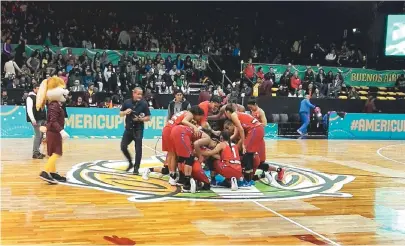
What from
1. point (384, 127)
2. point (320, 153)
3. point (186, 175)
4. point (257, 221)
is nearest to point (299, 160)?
point (320, 153)

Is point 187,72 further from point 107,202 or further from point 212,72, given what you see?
point 107,202

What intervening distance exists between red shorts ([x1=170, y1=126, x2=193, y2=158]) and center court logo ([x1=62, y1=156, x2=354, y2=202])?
0.57 m

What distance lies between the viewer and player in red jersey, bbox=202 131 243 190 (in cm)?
738

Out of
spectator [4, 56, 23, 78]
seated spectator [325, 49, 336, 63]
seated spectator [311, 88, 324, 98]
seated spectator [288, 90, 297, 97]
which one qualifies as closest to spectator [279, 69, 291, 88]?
seated spectator [288, 90, 297, 97]

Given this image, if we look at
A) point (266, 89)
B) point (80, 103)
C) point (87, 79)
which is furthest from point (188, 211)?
point (266, 89)

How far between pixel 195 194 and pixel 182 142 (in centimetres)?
77

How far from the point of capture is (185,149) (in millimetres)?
7129

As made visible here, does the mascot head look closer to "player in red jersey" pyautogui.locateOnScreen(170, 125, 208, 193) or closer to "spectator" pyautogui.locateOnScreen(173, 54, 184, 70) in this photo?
"player in red jersey" pyautogui.locateOnScreen(170, 125, 208, 193)

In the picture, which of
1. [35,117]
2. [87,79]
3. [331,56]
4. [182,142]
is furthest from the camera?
[331,56]

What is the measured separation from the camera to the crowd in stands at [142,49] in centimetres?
1727

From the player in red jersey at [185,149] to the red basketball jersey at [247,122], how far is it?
961 mm

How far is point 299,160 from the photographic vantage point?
11180 mm

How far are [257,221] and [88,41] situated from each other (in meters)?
15.7

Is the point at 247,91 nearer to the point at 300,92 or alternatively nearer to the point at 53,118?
the point at 300,92
